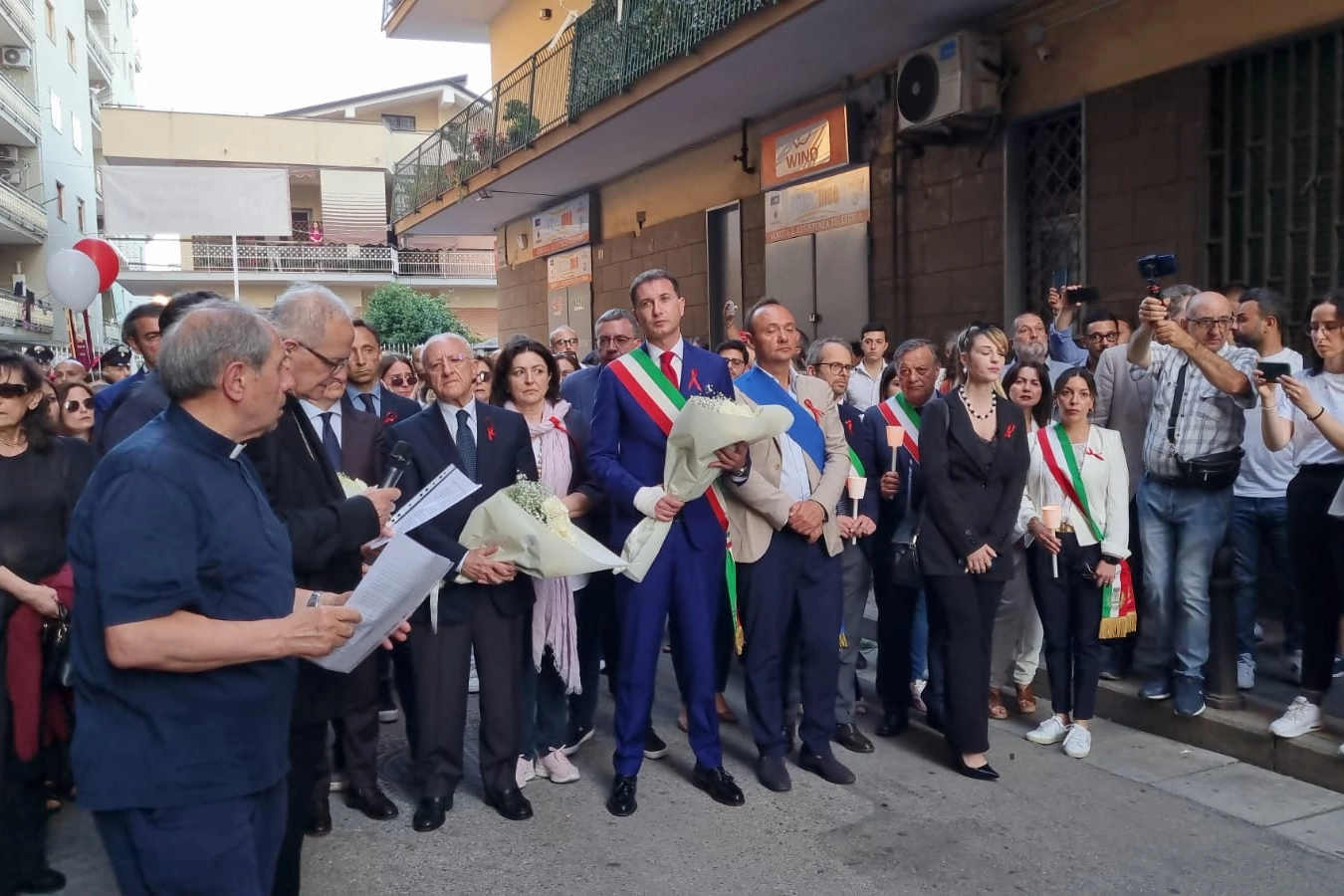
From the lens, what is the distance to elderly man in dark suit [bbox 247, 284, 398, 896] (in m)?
3.20

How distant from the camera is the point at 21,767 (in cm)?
403

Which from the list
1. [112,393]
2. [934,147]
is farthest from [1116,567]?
[934,147]

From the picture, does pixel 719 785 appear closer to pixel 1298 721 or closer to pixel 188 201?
pixel 1298 721

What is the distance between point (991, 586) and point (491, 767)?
2377 mm

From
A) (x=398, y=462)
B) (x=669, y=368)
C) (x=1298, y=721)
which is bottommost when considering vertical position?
(x=1298, y=721)

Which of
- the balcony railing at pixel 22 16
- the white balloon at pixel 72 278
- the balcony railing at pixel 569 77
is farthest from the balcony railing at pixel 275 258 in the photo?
the white balloon at pixel 72 278

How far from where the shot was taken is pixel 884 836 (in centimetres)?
430

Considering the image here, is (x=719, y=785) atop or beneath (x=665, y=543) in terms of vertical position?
beneath

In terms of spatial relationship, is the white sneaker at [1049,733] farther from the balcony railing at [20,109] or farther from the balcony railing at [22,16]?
the balcony railing at [22,16]

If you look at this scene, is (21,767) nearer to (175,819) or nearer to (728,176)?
(175,819)

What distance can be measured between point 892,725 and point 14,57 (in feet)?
109

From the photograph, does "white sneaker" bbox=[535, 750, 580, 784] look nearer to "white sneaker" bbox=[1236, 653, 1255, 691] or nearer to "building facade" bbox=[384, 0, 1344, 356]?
"white sneaker" bbox=[1236, 653, 1255, 691]

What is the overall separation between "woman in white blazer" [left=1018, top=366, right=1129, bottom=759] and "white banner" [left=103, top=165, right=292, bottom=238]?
8.23 m

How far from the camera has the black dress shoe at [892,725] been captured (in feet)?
18.1
